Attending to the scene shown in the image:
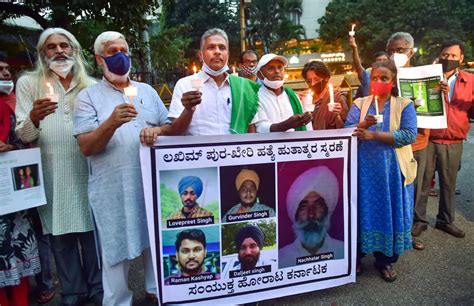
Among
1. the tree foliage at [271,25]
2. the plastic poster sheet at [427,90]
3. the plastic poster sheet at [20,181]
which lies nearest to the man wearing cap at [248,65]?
the plastic poster sheet at [427,90]

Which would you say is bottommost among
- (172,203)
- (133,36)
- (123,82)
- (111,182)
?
(172,203)

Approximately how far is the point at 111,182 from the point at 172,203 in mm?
430

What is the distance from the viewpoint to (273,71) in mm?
3072

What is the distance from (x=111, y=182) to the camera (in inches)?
104

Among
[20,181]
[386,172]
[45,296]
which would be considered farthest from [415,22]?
[20,181]

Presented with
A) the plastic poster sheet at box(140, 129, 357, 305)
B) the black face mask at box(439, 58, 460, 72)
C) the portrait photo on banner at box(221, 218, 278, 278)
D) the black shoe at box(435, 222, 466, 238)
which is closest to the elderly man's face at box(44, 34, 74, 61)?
the plastic poster sheet at box(140, 129, 357, 305)

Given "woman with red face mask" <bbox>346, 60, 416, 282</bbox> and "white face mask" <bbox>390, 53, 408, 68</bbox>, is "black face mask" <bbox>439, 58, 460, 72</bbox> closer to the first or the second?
"white face mask" <bbox>390, 53, 408, 68</bbox>

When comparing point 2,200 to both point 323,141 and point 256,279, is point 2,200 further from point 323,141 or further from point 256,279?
point 323,141

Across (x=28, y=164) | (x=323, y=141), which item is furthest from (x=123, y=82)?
(x=323, y=141)

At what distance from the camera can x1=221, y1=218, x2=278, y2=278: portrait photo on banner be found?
2818mm

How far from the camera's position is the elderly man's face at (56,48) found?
2.84 metres

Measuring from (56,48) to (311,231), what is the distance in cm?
234

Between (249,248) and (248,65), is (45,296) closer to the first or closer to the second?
(249,248)

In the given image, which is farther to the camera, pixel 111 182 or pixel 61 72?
pixel 61 72
